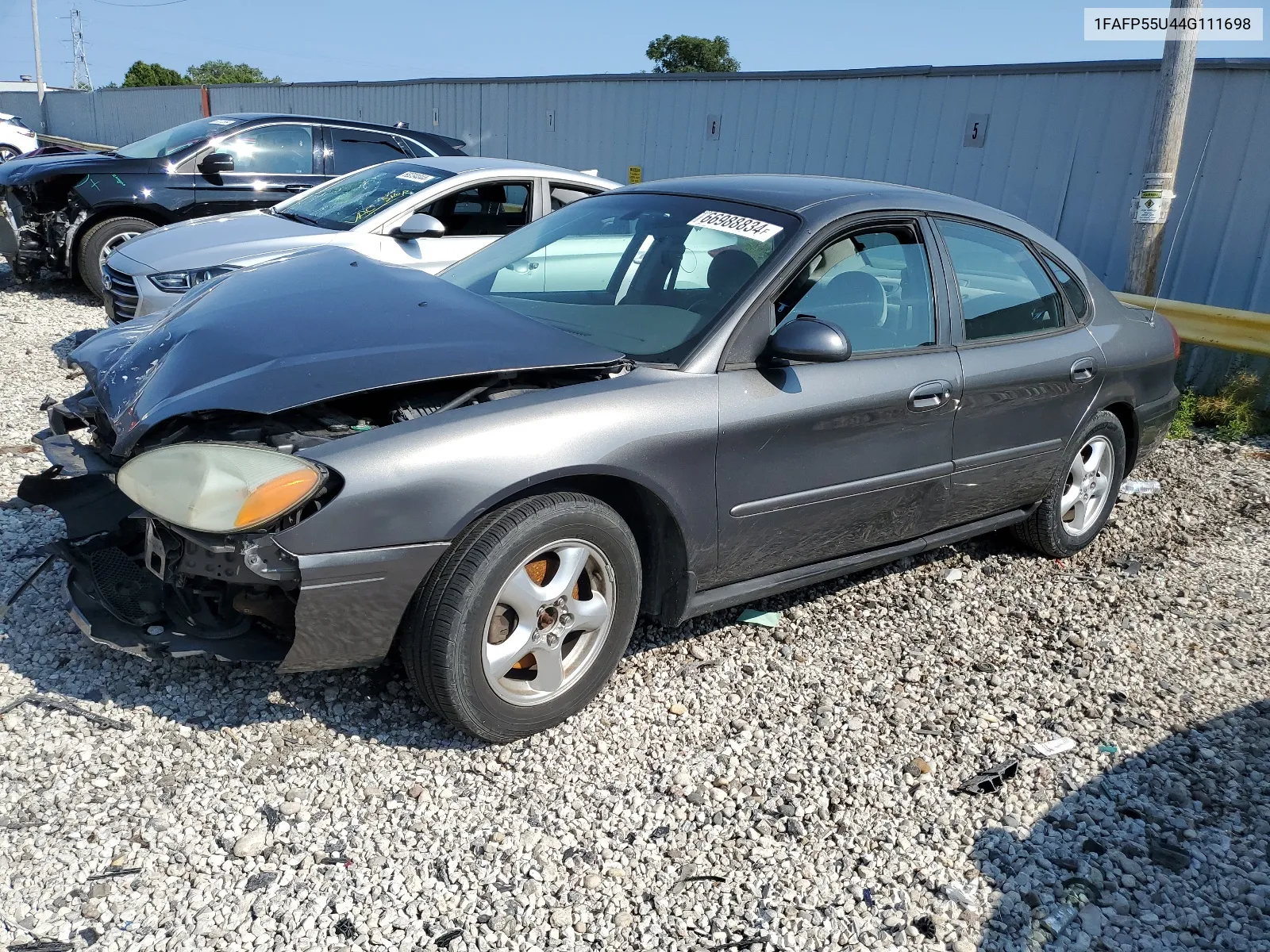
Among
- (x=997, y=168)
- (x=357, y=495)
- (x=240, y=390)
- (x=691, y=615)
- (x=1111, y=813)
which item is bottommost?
(x=1111, y=813)

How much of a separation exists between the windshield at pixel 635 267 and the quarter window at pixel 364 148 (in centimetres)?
612

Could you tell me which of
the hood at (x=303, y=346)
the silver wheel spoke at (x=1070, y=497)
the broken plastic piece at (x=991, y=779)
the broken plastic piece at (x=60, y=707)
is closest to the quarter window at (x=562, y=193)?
the hood at (x=303, y=346)

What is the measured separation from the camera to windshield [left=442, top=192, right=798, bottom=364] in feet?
11.1

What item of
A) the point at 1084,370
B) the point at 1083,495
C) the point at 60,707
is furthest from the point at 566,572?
the point at 1083,495

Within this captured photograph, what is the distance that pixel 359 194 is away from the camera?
7375 mm

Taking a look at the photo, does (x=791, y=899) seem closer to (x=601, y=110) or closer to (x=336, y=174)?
(x=336, y=174)

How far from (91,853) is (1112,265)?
912cm

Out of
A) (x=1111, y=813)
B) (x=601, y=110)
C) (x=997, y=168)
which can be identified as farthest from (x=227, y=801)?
(x=601, y=110)

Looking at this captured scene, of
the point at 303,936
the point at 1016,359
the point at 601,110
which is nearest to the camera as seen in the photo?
the point at 303,936

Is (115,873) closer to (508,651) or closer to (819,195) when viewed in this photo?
(508,651)

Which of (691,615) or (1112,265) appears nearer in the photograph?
(691,615)

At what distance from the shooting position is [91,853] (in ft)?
8.08

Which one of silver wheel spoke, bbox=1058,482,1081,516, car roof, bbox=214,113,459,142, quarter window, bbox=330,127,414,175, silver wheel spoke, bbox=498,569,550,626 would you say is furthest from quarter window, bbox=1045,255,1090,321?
car roof, bbox=214,113,459,142

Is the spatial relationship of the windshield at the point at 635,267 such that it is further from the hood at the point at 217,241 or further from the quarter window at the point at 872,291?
the hood at the point at 217,241
